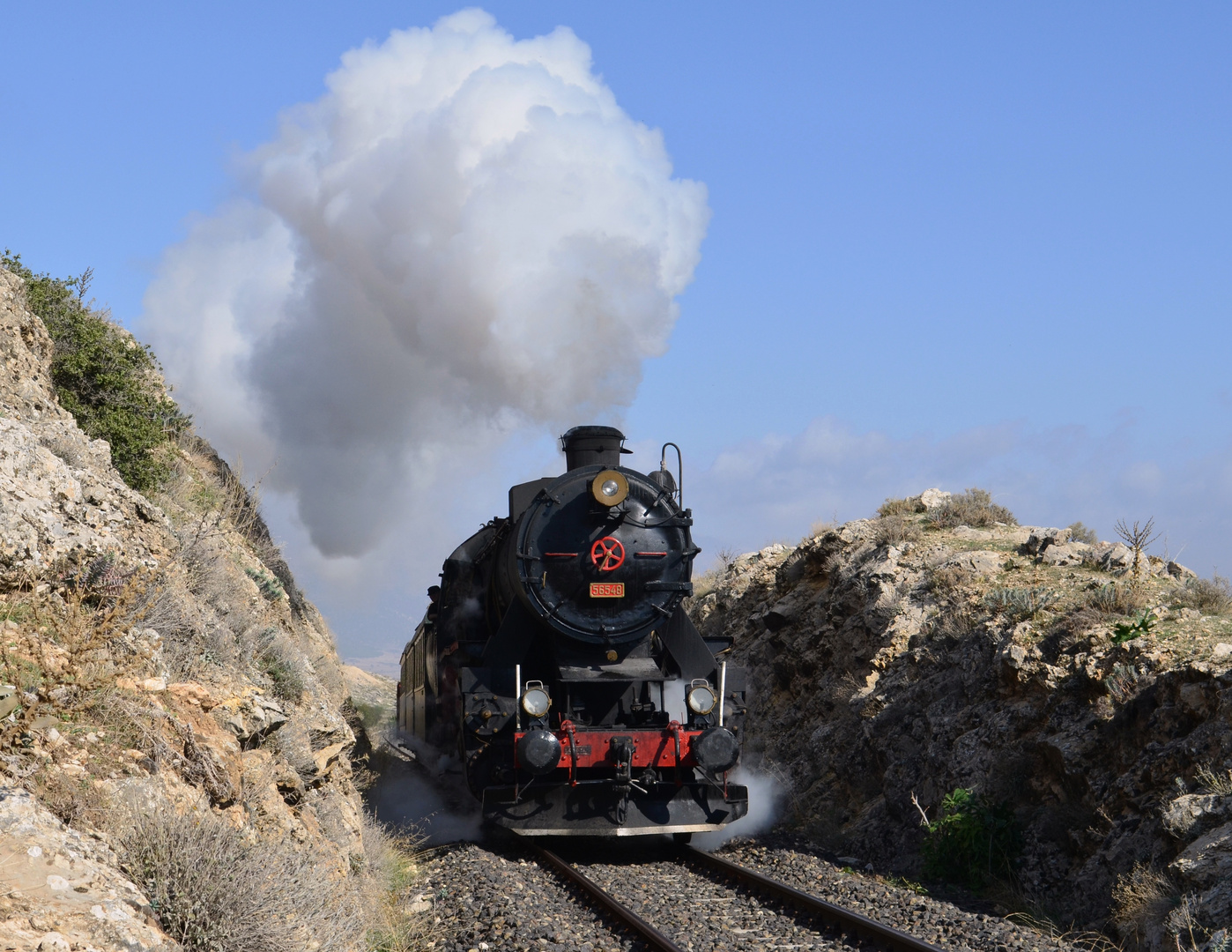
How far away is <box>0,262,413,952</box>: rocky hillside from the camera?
13.8 feet

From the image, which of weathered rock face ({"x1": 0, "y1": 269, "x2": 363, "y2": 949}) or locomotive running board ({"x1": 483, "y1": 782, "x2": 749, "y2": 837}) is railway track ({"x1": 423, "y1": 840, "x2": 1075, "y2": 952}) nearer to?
locomotive running board ({"x1": 483, "y1": 782, "x2": 749, "y2": 837})

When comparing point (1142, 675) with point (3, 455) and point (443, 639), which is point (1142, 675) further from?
point (3, 455)

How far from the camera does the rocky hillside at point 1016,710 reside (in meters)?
7.25

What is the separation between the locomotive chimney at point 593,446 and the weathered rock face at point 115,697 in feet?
10.9

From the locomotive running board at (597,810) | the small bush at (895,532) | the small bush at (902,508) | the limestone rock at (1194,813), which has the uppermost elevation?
the small bush at (902,508)

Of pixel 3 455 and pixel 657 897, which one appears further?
pixel 657 897

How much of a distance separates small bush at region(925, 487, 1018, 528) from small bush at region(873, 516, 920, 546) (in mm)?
358

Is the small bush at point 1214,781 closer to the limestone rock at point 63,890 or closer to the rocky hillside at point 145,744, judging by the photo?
the rocky hillside at point 145,744

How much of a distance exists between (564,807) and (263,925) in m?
4.92

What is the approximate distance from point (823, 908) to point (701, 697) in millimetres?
2728

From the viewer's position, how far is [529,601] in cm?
948

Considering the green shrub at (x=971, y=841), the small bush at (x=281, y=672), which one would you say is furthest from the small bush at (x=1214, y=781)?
the small bush at (x=281, y=672)

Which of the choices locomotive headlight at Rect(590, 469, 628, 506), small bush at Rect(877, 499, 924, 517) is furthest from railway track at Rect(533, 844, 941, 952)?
small bush at Rect(877, 499, 924, 517)

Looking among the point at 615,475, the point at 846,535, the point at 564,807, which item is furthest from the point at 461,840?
the point at 846,535
